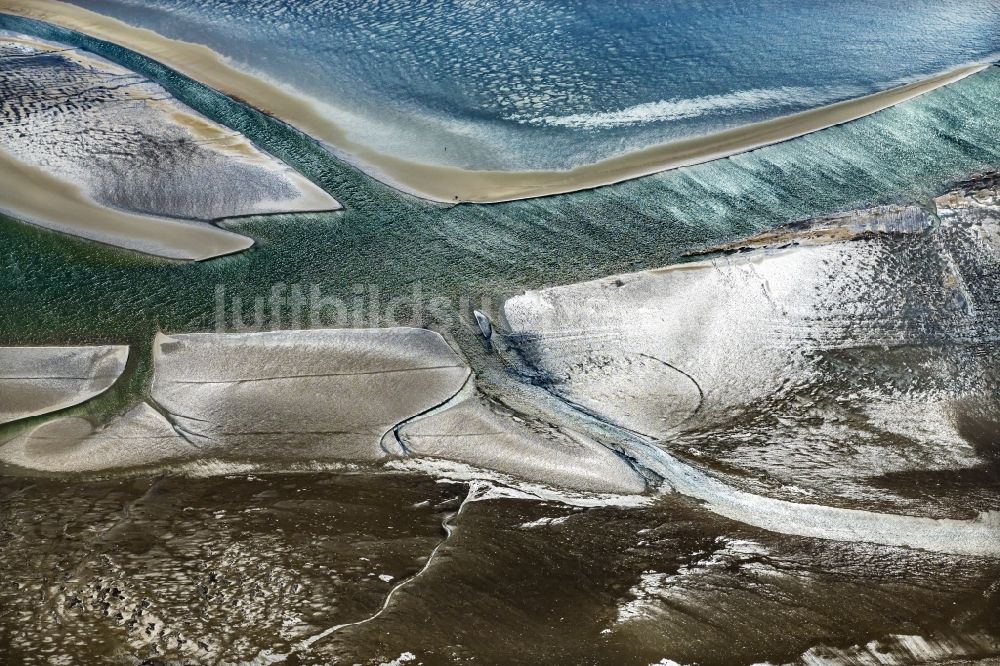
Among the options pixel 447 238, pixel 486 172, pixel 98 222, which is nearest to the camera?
pixel 447 238

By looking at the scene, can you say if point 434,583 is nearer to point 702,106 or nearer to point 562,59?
point 702,106

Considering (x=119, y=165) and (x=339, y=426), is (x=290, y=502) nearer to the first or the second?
(x=339, y=426)

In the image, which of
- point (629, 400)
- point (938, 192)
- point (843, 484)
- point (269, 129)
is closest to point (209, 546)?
point (629, 400)

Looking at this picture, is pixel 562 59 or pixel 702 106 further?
pixel 562 59

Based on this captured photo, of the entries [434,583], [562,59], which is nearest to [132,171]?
[562,59]

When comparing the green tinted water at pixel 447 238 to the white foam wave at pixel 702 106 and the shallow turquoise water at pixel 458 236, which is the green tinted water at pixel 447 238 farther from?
the white foam wave at pixel 702 106

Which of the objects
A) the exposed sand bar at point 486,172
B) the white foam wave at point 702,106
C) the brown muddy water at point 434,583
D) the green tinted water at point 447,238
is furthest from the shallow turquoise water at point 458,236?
the brown muddy water at point 434,583
